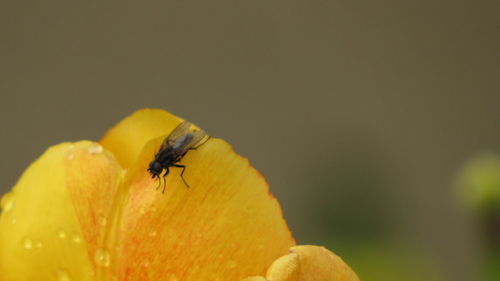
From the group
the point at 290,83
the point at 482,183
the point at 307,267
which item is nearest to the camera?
the point at 307,267

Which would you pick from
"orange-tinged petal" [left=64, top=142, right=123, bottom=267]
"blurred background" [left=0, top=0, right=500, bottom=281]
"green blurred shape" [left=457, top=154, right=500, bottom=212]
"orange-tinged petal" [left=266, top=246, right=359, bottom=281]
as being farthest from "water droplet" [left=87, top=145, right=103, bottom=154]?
"blurred background" [left=0, top=0, right=500, bottom=281]

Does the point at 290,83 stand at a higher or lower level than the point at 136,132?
lower

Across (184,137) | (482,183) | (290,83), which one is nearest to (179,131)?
(184,137)

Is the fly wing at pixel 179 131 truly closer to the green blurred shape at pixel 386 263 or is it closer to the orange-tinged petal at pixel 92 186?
the orange-tinged petal at pixel 92 186

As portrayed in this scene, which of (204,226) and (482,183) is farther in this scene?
(482,183)

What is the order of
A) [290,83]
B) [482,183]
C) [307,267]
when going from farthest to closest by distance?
[290,83], [482,183], [307,267]

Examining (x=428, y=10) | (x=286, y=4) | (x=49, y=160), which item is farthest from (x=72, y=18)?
(x=49, y=160)

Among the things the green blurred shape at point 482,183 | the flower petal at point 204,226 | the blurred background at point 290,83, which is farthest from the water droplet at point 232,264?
the blurred background at point 290,83

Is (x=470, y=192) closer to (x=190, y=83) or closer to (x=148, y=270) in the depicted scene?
(x=148, y=270)

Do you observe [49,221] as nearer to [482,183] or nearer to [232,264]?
[232,264]
